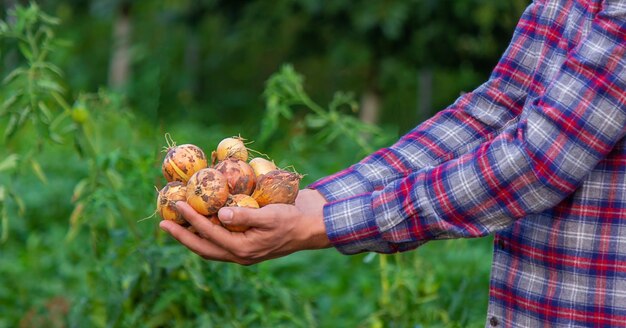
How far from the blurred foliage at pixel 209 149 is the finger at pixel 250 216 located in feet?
3.63

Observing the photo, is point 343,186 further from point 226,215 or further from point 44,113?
point 44,113

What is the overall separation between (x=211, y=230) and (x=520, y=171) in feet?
1.86

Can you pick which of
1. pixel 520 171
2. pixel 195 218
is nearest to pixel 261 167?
pixel 195 218


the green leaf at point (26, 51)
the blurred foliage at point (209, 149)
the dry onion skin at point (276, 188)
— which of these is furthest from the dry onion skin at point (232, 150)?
the green leaf at point (26, 51)

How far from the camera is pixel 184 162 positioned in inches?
81.2

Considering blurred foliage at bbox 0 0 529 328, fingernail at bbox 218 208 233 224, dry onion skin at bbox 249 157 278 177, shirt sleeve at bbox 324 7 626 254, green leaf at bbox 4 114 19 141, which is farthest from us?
blurred foliage at bbox 0 0 529 328

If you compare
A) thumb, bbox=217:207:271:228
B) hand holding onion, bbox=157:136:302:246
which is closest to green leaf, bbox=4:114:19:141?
hand holding onion, bbox=157:136:302:246

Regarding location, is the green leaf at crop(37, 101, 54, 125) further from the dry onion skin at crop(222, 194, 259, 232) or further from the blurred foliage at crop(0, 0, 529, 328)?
the dry onion skin at crop(222, 194, 259, 232)

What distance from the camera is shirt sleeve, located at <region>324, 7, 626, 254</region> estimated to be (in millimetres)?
1816

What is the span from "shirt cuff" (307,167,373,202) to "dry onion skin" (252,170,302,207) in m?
0.14

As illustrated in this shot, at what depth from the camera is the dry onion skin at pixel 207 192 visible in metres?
1.95

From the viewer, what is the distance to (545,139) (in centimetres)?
184

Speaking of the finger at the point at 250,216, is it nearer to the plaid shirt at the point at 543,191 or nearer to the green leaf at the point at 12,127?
the plaid shirt at the point at 543,191

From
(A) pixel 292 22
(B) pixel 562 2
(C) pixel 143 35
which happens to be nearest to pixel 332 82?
(C) pixel 143 35
